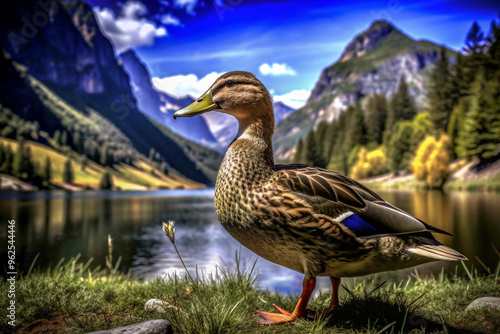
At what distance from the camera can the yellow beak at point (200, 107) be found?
364cm

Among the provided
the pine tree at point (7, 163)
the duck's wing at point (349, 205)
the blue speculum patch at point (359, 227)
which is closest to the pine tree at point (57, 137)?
the pine tree at point (7, 163)

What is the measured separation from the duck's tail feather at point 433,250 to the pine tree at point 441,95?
68.5m

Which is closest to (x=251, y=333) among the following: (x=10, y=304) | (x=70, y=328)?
(x=70, y=328)

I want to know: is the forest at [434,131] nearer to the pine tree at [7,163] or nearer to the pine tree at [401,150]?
the pine tree at [401,150]

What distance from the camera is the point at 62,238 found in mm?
22188

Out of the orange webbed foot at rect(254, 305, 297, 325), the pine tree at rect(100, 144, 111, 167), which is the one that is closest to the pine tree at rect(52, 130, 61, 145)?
the pine tree at rect(100, 144, 111, 167)

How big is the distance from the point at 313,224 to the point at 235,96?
1.54m

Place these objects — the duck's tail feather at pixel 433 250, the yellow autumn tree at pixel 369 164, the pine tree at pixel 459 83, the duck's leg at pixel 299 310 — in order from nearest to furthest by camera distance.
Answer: the duck's tail feather at pixel 433 250 < the duck's leg at pixel 299 310 < the yellow autumn tree at pixel 369 164 < the pine tree at pixel 459 83

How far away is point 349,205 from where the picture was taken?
10.9 feet

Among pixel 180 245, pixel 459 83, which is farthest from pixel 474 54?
pixel 180 245

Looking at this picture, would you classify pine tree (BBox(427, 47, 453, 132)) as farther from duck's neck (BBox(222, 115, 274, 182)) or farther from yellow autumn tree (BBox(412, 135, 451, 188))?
duck's neck (BBox(222, 115, 274, 182))

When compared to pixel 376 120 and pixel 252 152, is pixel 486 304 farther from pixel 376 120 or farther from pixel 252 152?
pixel 376 120

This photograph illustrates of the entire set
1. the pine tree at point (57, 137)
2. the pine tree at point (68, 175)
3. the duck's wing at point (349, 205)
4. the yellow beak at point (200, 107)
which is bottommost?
the pine tree at point (68, 175)

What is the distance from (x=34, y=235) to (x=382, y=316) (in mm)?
24052
